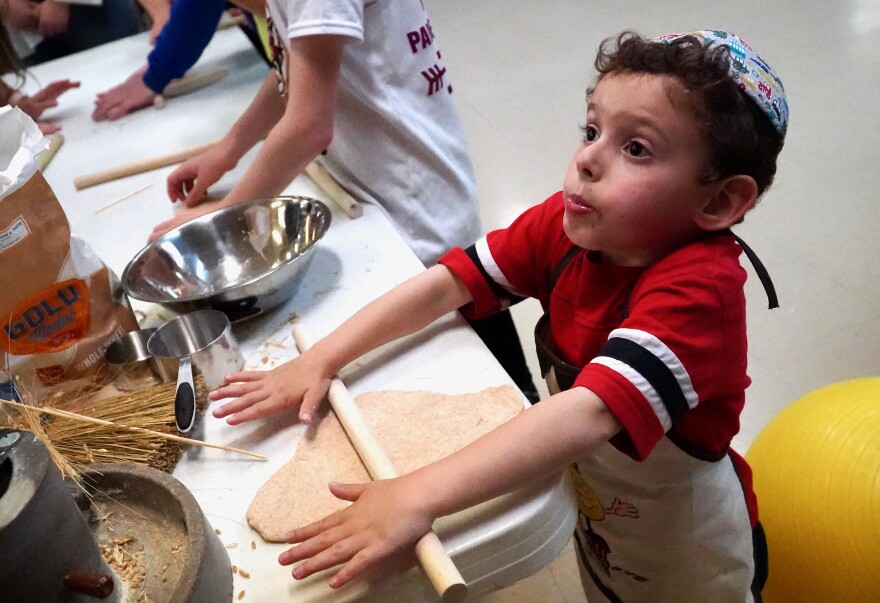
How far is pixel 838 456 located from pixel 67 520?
0.97 m

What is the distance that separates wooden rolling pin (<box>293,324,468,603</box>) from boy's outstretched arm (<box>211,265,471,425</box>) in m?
0.02

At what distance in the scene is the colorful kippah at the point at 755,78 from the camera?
2.06ft

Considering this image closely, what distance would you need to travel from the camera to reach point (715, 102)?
0.62m

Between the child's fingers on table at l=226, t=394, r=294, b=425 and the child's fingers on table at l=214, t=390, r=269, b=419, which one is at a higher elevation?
the child's fingers on table at l=214, t=390, r=269, b=419

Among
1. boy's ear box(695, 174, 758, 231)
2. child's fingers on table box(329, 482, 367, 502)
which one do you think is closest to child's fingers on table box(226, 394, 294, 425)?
Answer: child's fingers on table box(329, 482, 367, 502)

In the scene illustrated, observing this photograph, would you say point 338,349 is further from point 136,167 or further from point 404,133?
point 136,167

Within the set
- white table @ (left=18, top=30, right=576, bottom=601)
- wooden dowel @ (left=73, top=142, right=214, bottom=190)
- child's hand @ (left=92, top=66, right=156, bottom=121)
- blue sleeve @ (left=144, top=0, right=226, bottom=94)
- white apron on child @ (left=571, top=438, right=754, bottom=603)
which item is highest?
blue sleeve @ (left=144, top=0, right=226, bottom=94)

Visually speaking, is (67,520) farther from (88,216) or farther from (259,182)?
(88,216)

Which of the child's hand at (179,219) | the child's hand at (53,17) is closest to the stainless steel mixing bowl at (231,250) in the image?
the child's hand at (179,219)

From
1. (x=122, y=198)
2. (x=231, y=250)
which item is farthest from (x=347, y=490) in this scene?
(x=122, y=198)

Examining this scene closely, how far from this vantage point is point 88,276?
32.1 inches

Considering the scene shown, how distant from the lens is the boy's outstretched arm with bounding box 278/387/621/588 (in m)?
0.56

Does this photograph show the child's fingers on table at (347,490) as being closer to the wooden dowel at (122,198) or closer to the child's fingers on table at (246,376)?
the child's fingers on table at (246,376)

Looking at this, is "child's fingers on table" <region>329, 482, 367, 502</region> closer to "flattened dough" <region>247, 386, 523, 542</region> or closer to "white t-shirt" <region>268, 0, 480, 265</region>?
"flattened dough" <region>247, 386, 523, 542</region>
